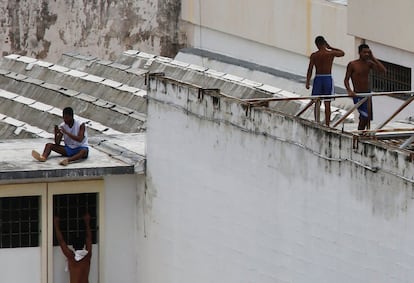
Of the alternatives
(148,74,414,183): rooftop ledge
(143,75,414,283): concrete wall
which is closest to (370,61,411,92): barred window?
(148,74,414,183): rooftop ledge

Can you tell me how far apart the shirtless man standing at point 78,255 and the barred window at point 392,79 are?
16.9 feet

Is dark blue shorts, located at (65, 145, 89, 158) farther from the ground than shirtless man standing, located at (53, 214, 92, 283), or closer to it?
farther from the ground

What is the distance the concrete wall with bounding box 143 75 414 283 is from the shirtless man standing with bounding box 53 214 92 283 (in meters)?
0.73

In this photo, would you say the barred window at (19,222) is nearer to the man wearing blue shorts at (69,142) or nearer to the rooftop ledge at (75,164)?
the rooftop ledge at (75,164)

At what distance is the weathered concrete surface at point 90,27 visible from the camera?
3784 centimetres

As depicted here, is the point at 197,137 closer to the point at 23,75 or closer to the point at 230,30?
the point at 23,75

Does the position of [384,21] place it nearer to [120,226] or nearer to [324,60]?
[324,60]

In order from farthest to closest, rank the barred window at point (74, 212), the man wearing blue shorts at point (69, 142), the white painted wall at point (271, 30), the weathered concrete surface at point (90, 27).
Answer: the weathered concrete surface at point (90, 27) < the white painted wall at point (271, 30) < the barred window at point (74, 212) < the man wearing blue shorts at point (69, 142)

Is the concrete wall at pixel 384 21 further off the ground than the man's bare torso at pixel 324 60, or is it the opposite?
the concrete wall at pixel 384 21

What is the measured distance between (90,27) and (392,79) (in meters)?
14.5

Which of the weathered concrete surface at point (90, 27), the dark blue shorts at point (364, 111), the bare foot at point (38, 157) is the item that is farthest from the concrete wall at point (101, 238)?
the weathered concrete surface at point (90, 27)

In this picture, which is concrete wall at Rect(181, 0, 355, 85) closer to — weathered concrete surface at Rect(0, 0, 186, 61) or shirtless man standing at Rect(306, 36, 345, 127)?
weathered concrete surface at Rect(0, 0, 186, 61)

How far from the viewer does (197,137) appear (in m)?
20.2

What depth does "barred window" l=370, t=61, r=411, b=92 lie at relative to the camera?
2430cm
